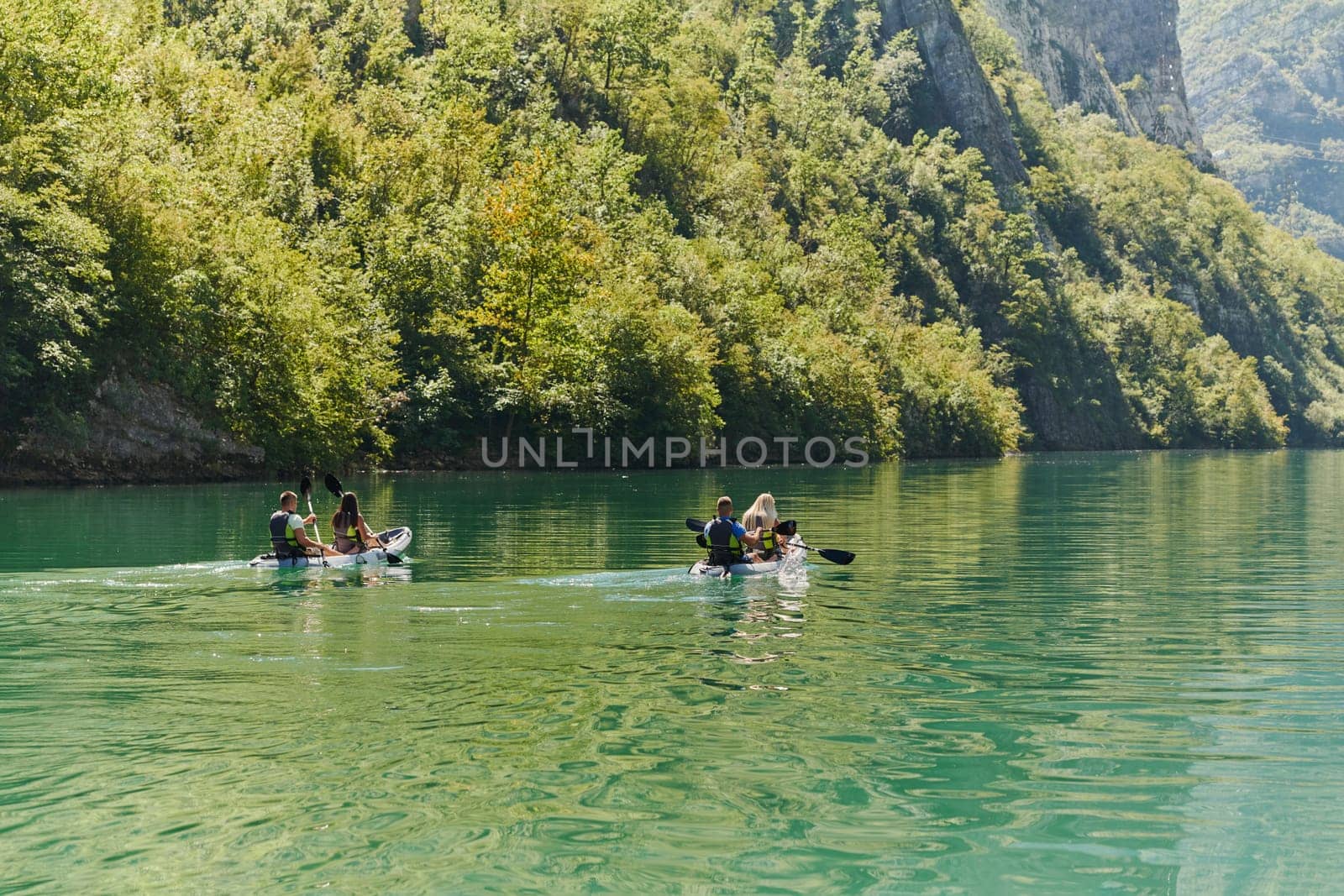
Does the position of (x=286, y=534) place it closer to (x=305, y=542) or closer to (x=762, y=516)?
(x=305, y=542)

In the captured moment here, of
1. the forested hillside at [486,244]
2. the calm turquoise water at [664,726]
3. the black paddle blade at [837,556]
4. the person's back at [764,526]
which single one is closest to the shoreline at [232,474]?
the forested hillside at [486,244]

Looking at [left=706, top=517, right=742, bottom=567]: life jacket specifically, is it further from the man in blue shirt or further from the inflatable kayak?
the inflatable kayak

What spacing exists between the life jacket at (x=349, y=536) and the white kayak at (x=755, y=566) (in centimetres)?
692

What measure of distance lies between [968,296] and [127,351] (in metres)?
129

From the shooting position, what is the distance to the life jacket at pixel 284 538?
28.1 metres

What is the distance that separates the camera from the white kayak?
26938 mm

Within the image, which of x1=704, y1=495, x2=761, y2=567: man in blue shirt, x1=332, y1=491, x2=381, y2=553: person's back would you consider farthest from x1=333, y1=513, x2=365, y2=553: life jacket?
x1=704, y1=495, x2=761, y2=567: man in blue shirt

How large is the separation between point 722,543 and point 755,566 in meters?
0.96

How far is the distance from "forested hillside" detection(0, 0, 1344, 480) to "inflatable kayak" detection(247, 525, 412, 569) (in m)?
28.8

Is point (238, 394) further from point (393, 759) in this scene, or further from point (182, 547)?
point (393, 759)

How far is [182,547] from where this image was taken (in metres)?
32.7

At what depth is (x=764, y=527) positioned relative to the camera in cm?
2886

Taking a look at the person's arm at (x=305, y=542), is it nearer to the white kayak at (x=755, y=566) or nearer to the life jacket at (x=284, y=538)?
the life jacket at (x=284, y=538)

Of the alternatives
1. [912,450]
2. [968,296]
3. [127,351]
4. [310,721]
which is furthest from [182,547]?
[968,296]
